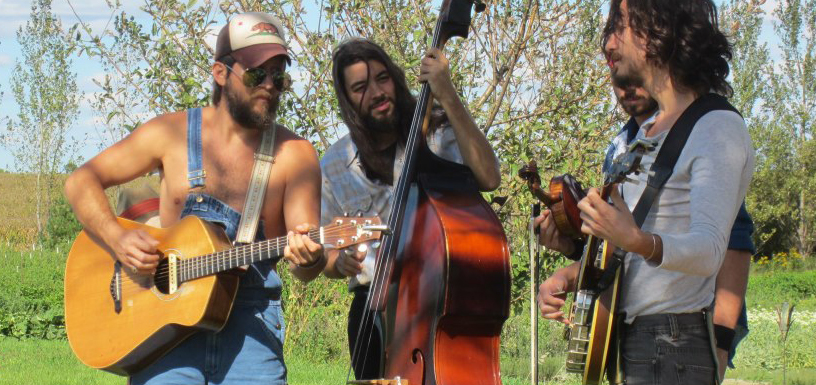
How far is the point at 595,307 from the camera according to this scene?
289 cm

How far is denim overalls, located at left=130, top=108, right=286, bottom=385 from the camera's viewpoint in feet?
12.2

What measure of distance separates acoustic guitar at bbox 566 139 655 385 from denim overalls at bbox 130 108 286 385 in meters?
1.31

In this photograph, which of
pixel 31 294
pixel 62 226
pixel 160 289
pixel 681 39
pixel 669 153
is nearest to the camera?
pixel 669 153

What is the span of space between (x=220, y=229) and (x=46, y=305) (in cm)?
1041

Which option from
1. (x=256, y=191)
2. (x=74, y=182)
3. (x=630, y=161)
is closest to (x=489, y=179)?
(x=256, y=191)

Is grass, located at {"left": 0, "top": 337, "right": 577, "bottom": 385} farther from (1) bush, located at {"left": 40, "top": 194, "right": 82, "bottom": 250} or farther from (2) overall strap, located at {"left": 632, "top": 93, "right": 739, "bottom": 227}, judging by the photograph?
(1) bush, located at {"left": 40, "top": 194, "right": 82, "bottom": 250}

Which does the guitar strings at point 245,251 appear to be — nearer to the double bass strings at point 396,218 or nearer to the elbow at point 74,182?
the double bass strings at point 396,218

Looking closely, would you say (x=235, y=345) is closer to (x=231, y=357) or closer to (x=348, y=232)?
(x=231, y=357)

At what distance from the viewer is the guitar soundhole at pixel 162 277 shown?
3.89 metres

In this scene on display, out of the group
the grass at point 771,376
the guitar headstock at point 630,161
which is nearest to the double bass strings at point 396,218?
the guitar headstock at point 630,161

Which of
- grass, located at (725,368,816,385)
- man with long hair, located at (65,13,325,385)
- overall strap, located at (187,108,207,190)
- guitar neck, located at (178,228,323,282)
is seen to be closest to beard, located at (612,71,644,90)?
guitar neck, located at (178,228,323,282)

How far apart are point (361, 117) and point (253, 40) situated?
0.61m

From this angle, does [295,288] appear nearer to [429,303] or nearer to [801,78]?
[429,303]

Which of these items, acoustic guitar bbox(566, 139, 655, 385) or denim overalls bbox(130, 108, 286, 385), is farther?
denim overalls bbox(130, 108, 286, 385)
